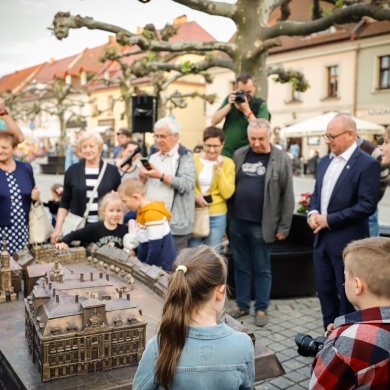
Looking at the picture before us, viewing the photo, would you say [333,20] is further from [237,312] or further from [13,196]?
[13,196]

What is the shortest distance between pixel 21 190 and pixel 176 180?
1.33 meters

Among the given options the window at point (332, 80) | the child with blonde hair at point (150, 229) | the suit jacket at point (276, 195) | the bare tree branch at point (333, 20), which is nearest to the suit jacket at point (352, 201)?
the suit jacket at point (276, 195)

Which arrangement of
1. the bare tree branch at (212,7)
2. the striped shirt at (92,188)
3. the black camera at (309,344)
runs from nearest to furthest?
the black camera at (309,344) → the striped shirt at (92,188) → the bare tree branch at (212,7)

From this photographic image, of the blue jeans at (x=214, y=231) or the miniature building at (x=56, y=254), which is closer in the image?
the miniature building at (x=56, y=254)

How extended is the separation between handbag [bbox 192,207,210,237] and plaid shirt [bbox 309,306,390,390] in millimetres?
2952

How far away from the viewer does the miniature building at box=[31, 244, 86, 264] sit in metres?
3.30

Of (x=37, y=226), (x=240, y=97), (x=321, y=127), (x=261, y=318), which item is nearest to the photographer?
(x=37, y=226)

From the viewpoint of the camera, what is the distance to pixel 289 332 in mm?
4496

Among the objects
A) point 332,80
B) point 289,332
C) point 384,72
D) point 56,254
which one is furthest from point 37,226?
point 332,80

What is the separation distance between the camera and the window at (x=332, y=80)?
1085 inches

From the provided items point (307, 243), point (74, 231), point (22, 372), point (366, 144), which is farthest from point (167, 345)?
point (307, 243)

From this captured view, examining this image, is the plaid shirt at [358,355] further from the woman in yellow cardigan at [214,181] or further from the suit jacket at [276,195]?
the woman in yellow cardigan at [214,181]

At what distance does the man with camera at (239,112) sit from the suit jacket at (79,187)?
121 cm

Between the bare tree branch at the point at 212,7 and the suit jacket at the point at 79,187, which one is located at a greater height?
the bare tree branch at the point at 212,7
